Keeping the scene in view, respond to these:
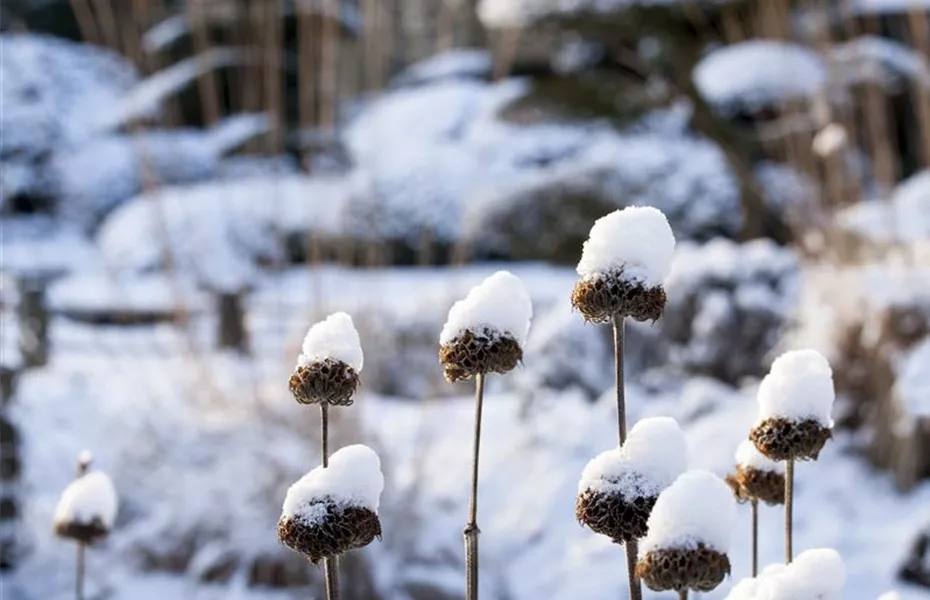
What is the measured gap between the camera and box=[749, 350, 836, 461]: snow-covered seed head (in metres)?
0.56

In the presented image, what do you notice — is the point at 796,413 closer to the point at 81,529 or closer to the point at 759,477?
the point at 759,477

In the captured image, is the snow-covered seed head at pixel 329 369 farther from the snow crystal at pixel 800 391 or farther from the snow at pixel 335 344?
the snow crystal at pixel 800 391

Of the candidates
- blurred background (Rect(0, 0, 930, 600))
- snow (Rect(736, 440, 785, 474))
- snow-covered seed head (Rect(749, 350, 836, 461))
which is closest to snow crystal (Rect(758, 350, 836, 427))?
snow-covered seed head (Rect(749, 350, 836, 461))

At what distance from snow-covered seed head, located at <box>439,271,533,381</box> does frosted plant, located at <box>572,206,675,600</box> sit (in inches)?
1.8

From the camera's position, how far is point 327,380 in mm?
560

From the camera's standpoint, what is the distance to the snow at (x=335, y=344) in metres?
0.56

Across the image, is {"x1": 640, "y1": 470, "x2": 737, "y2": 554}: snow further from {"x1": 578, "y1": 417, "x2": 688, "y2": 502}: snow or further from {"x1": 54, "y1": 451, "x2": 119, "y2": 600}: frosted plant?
{"x1": 54, "y1": 451, "x2": 119, "y2": 600}: frosted plant

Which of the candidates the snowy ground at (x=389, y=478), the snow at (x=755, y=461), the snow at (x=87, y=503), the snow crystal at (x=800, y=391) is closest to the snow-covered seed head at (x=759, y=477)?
the snow at (x=755, y=461)

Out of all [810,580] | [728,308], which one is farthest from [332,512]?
[728,308]

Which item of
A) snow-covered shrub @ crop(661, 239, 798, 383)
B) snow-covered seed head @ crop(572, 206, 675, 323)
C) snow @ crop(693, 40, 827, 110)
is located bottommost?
snow-covered seed head @ crop(572, 206, 675, 323)

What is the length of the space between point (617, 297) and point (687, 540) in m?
0.11

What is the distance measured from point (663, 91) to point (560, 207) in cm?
87

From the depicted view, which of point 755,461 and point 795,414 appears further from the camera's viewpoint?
point 755,461

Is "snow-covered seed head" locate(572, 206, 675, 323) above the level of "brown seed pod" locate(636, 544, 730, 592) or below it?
above
